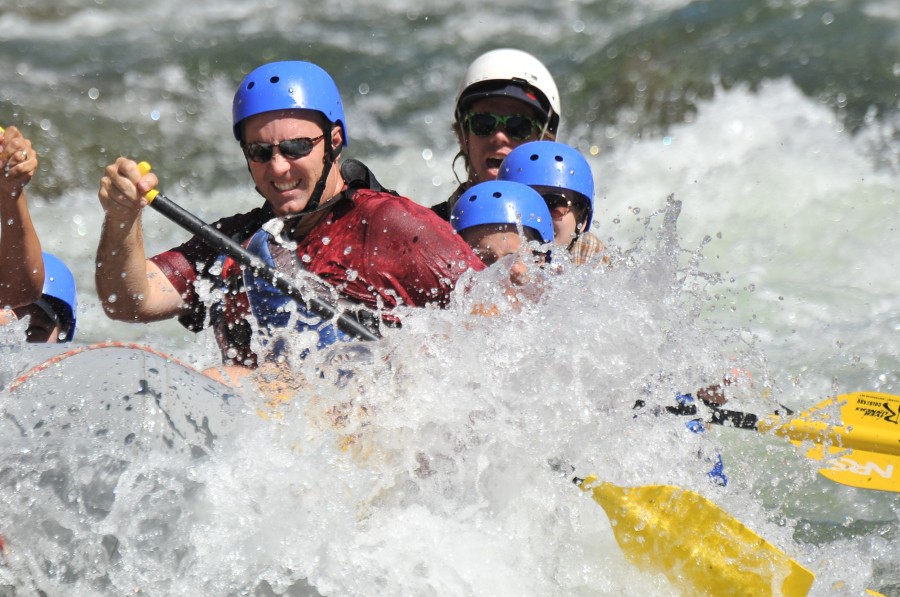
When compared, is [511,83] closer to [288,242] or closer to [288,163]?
[288,163]

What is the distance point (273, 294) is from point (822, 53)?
221 inches

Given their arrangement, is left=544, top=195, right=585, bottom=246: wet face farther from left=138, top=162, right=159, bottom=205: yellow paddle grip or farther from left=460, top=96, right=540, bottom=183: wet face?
left=138, top=162, right=159, bottom=205: yellow paddle grip

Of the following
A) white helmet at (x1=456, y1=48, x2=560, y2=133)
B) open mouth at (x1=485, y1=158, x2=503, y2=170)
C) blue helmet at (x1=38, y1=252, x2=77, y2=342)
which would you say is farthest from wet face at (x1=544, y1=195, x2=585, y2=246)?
blue helmet at (x1=38, y1=252, x2=77, y2=342)

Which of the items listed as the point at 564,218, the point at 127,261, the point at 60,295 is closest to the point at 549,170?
the point at 564,218

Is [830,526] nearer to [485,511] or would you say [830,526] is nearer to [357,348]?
[485,511]

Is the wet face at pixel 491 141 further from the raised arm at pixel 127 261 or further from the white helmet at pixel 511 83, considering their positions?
the raised arm at pixel 127 261

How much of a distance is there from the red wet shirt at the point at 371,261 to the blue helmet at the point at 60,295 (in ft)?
3.31

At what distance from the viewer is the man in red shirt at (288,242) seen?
10.1 feet

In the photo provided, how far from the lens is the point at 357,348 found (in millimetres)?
2893

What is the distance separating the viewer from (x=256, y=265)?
307cm

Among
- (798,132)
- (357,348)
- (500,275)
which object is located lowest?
(357,348)

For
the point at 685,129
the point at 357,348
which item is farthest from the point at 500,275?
the point at 685,129

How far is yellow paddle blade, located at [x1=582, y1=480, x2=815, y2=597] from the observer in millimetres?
2670

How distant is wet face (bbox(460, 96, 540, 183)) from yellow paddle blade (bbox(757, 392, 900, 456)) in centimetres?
151
